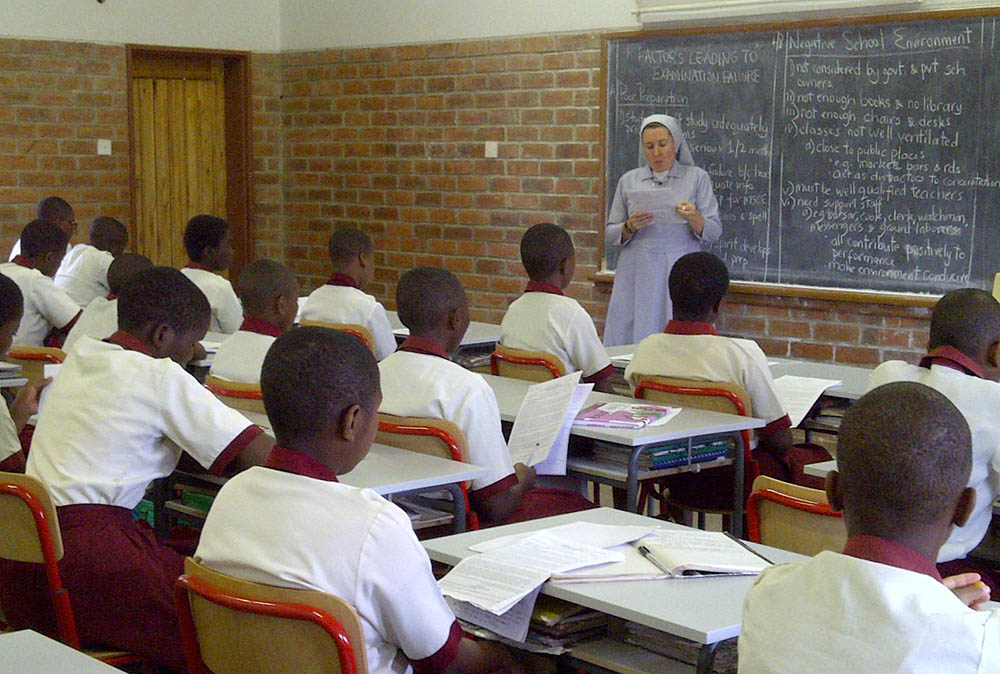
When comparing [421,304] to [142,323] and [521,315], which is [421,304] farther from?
[521,315]

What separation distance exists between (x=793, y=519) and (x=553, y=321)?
7.05ft

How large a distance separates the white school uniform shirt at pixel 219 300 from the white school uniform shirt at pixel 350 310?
1.22 feet

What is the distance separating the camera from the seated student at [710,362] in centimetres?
384

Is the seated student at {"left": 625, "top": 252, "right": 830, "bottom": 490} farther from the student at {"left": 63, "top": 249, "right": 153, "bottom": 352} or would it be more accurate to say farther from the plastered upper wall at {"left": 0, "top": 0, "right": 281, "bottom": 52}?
the plastered upper wall at {"left": 0, "top": 0, "right": 281, "bottom": 52}

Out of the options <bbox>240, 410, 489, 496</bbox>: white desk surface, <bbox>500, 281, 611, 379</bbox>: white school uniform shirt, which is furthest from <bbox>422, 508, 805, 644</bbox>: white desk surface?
A: <bbox>500, 281, 611, 379</bbox>: white school uniform shirt

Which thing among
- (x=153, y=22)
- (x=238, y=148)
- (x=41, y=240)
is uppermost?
(x=153, y=22)

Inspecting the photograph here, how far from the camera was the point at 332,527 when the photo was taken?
1858 millimetres

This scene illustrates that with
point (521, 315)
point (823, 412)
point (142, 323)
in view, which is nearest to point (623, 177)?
point (521, 315)

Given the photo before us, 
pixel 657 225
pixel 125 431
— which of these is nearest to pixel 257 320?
pixel 125 431

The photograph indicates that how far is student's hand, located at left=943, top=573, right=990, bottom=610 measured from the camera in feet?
5.32

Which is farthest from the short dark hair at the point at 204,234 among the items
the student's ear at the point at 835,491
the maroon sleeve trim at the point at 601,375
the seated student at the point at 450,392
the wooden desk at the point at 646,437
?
the student's ear at the point at 835,491

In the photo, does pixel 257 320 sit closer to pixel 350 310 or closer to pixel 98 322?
pixel 98 322

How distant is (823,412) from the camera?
165 inches

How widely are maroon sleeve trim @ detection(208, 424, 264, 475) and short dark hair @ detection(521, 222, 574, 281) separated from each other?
2.17 metres
